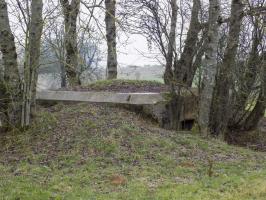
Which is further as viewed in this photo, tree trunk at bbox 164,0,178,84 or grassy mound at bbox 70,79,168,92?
grassy mound at bbox 70,79,168,92

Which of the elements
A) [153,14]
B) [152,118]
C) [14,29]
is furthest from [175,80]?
[14,29]

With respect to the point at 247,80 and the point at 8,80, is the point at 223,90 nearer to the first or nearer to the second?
the point at 247,80

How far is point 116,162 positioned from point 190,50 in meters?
3.78

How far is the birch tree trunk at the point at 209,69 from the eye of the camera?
7574 mm

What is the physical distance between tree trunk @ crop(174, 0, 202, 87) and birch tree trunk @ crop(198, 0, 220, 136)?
2.63 feet

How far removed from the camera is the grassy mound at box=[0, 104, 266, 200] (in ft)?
15.8

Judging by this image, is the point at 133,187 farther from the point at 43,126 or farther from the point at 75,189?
the point at 43,126

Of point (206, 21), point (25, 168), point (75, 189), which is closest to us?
point (75, 189)

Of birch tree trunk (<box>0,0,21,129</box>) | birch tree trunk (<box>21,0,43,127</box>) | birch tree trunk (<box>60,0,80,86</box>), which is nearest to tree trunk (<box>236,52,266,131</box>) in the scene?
birch tree trunk (<box>60,0,80,86</box>)

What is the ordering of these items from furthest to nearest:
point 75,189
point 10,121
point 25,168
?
1. point 10,121
2. point 25,168
3. point 75,189

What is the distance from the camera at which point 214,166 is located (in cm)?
588

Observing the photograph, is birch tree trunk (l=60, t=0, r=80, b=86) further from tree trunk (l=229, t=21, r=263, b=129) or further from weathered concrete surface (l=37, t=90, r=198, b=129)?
tree trunk (l=229, t=21, r=263, b=129)

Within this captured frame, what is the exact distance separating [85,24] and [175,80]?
2268 millimetres

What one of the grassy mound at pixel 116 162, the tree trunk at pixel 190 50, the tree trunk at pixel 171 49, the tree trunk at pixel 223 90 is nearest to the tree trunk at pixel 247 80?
the tree trunk at pixel 223 90
